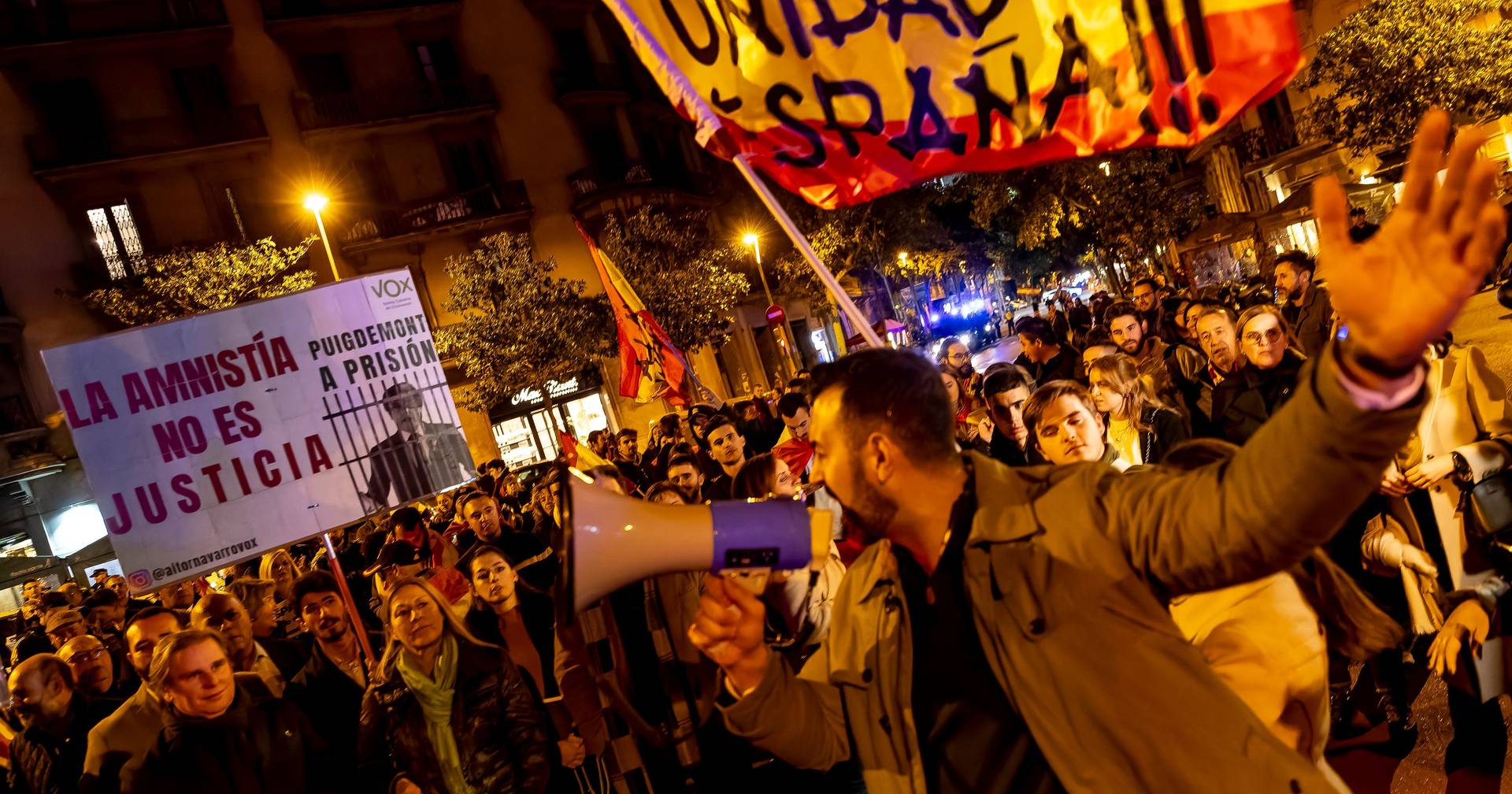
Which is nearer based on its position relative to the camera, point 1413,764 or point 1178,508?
point 1178,508

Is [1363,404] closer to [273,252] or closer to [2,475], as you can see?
[273,252]

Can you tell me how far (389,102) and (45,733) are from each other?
2659cm

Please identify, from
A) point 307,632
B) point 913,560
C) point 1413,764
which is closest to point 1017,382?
point 1413,764

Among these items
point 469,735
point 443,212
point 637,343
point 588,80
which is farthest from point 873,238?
point 469,735

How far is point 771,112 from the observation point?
3217 mm

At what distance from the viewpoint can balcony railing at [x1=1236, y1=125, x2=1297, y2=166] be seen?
31578 mm

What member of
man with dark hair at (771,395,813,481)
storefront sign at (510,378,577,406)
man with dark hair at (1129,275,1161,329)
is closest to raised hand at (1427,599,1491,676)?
man with dark hair at (771,395,813,481)

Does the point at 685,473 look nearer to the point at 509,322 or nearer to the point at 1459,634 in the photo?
the point at 1459,634

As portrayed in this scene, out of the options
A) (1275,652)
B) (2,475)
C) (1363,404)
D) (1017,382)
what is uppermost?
(2,475)

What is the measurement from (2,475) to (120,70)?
1207cm

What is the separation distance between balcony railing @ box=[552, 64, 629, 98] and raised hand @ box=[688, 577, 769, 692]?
1173 inches

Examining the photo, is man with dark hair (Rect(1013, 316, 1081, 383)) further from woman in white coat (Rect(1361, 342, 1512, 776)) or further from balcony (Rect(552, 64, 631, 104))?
balcony (Rect(552, 64, 631, 104))

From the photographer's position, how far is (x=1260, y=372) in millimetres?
4246

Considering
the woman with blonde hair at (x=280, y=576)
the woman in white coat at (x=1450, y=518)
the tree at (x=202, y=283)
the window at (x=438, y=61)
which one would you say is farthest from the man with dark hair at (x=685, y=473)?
the window at (x=438, y=61)
